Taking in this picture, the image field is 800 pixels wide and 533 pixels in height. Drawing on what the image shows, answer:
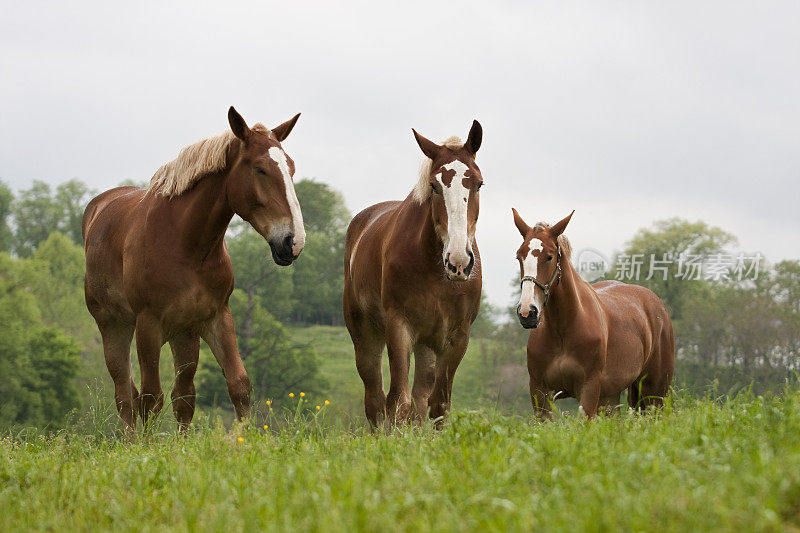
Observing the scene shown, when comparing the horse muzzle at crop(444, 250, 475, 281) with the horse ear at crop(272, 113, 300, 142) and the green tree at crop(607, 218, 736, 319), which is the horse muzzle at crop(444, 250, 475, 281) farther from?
the green tree at crop(607, 218, 736, 319)

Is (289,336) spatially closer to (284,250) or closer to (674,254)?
(674,254)

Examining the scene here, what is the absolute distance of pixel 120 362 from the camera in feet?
27.4

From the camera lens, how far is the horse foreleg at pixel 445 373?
7.25 metres

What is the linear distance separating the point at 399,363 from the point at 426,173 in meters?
1.65

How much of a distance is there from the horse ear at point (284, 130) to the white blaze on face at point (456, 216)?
1510 mm

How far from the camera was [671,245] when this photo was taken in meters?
53.1

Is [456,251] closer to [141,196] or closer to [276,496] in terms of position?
[276,496]

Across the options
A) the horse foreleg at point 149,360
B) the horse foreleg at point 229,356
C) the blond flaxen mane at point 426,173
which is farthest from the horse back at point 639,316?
the horse foreleg at point 149,360

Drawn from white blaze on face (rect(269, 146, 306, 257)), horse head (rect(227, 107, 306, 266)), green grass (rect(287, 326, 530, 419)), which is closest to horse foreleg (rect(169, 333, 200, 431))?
horse head (rect(227, 107, 306, 266))

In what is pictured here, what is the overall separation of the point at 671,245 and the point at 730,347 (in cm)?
923

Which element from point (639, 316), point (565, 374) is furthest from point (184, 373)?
point (639, 316)

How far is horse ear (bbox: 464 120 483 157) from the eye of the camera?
6.84 metres

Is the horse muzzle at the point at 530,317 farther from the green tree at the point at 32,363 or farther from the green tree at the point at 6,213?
the green tree at the point at 6,213

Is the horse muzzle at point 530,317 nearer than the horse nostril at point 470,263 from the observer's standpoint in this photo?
No
